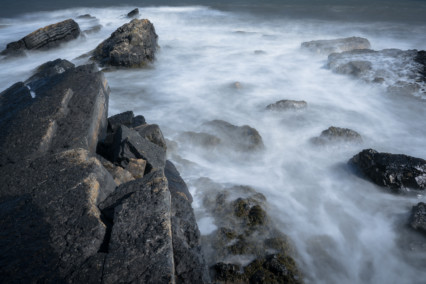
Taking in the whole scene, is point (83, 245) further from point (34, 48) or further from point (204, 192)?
point (34, 48)

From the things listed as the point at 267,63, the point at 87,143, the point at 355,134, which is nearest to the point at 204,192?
the point at 87,143

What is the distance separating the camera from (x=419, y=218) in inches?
149

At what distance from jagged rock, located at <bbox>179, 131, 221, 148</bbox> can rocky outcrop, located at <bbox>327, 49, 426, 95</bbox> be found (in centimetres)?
547

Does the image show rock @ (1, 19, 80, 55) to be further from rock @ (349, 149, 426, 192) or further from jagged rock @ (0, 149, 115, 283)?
rock @ (349, 149, 426, 192)

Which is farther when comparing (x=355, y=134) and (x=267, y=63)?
(x=267, y=63)

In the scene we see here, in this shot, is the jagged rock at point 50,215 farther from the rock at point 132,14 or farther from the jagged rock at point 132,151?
the rock at point 132,14

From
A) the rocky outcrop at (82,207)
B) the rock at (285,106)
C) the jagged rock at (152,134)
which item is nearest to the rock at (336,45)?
the rock at (285,106)

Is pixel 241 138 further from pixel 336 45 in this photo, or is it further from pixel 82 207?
pixel 336 45

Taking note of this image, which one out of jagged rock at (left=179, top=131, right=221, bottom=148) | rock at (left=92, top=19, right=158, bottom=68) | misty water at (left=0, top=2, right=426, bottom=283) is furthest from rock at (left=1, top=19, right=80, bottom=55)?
jagged rock at (left=179, top=131, right=221, bottom=148)

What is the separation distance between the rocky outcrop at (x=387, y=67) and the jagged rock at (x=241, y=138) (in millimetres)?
4779

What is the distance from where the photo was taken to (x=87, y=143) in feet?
12.7

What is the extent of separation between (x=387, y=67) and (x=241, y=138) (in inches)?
247

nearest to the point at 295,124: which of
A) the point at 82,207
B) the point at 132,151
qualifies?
the point at 132,151

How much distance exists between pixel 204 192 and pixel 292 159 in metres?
2.02
